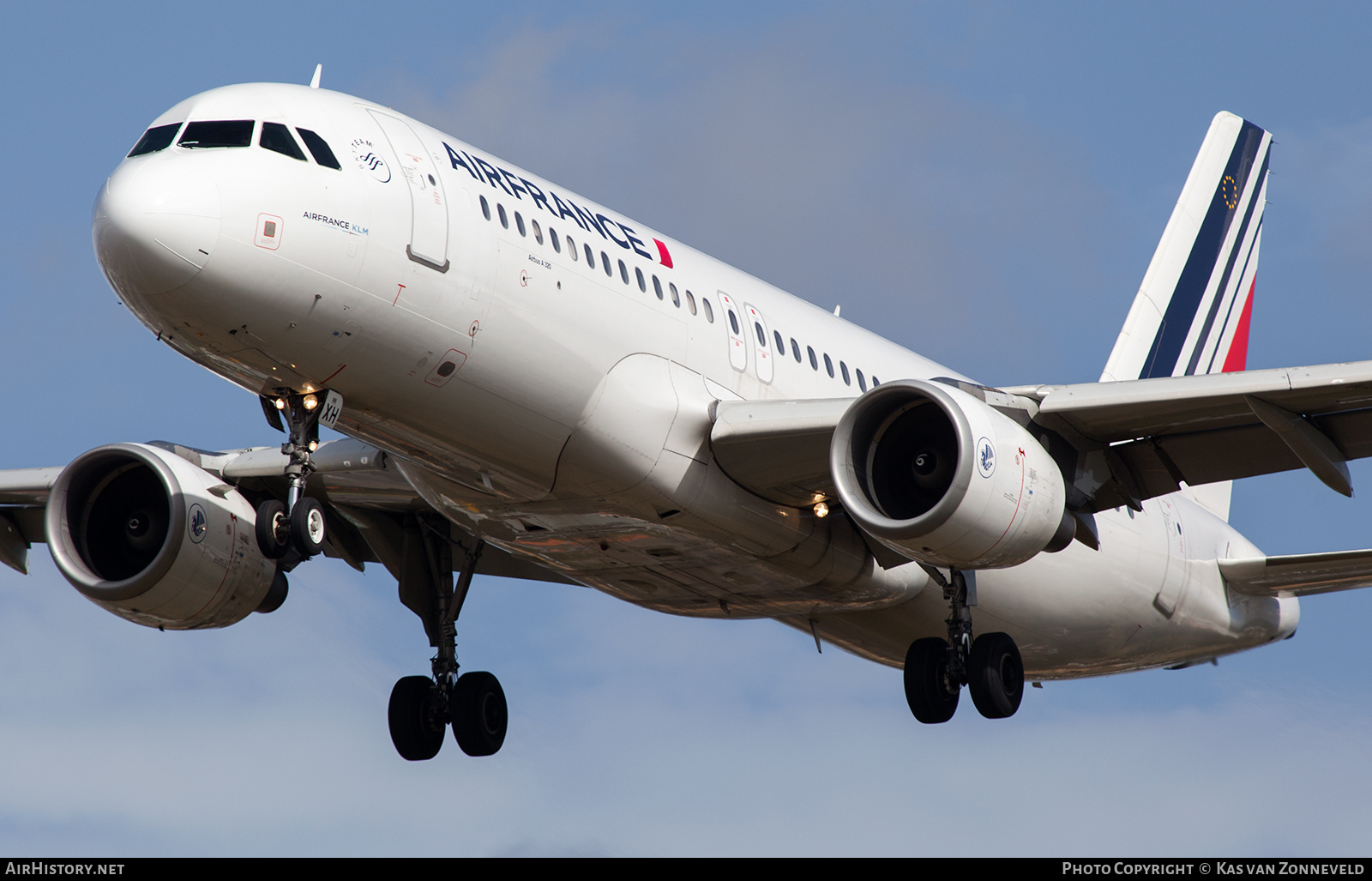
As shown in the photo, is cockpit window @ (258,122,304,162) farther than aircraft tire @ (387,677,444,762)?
No

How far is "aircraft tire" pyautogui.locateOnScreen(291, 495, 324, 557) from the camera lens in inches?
688

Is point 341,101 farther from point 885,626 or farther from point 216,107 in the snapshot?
point 885,626

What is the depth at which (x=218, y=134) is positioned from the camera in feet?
58.4

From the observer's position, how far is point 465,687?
25172mm

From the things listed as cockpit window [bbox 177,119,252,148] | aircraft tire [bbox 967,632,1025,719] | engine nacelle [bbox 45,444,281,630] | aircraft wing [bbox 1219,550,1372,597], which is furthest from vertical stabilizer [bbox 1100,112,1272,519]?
cockpit window [bbox 177,119,252,148]

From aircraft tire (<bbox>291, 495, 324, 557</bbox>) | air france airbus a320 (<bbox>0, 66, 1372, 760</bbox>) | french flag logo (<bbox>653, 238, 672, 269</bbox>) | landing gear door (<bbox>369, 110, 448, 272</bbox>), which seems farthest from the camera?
french flag logo (<bbox>653, 238, 672, 269</bbox>)

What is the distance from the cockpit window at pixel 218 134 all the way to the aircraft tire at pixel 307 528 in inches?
145

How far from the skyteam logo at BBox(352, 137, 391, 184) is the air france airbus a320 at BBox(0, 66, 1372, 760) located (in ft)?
0.17

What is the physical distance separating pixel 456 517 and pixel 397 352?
147 inches

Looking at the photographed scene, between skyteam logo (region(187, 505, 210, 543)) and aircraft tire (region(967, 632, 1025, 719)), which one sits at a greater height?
skyteam logo (region(187, 505, 210, 543))

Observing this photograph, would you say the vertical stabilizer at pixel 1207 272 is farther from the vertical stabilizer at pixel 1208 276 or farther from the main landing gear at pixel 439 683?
the main landing gear at pixel 439 683

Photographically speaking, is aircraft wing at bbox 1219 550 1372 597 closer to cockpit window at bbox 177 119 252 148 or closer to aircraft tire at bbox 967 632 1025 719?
aircraft tire at bbox 967 632 1025 719

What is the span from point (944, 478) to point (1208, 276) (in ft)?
55.4

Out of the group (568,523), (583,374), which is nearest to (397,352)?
(583,374)
